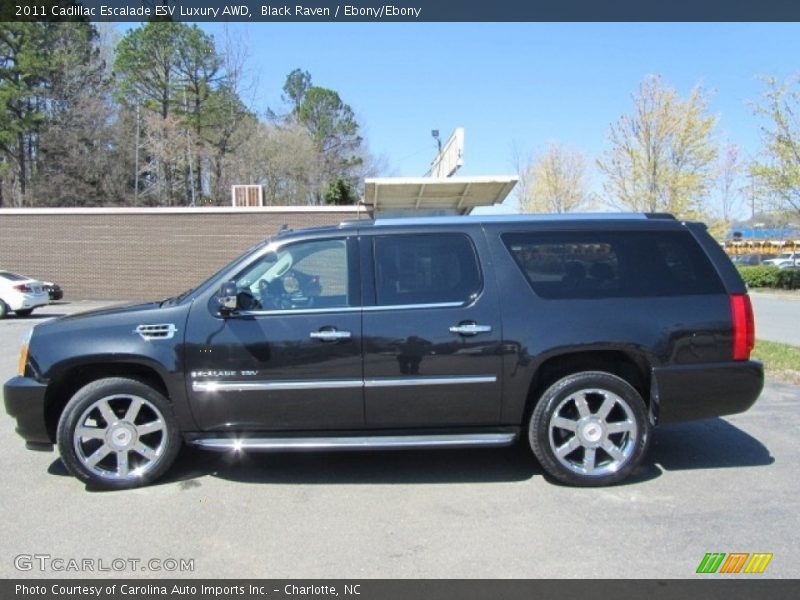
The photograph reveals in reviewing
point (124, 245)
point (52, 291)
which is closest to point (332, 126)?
point (124, 245)

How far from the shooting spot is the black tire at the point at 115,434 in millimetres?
4094

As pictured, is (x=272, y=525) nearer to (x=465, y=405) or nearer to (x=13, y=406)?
(x=465, y=405)

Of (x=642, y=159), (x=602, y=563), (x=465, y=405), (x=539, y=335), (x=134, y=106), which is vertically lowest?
(x=602, y=563)

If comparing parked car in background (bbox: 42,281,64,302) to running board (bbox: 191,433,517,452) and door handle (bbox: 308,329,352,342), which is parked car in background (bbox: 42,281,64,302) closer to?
running board (bbox: 191,433,517,452)

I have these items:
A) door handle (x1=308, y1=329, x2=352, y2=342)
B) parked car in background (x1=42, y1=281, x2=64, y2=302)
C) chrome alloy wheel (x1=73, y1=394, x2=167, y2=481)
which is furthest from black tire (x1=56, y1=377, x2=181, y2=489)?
parked car in background (x1=42, y1=281, x2=64, y2=302)

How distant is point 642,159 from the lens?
2778cm

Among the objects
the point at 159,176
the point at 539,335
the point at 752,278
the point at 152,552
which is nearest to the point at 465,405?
the point at 539,335

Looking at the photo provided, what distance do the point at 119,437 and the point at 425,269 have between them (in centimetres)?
246

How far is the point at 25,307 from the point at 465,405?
1679 centimetres

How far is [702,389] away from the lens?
4.16 m

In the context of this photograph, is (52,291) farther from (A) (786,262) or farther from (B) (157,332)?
(A) (786,262)

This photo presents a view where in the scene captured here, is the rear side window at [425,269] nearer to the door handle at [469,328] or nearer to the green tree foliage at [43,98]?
the door handle at [469,328]

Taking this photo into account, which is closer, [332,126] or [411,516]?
[411,516]
